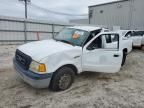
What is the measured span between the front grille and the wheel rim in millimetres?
972

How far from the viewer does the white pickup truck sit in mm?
3674

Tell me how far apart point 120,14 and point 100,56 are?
17.9m

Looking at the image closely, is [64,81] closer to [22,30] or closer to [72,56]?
[72,56]

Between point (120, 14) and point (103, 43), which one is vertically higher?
point (120, 14)

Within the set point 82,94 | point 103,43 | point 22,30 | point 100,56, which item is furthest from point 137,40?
A: point 82,94

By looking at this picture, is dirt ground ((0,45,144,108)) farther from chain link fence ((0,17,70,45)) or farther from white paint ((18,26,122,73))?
chain link fence ((0,17,70,45))

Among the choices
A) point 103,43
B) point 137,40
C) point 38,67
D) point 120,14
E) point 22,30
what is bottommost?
point 38,67

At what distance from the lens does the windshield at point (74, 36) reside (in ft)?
15.1

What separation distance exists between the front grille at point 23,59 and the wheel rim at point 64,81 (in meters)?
0.97

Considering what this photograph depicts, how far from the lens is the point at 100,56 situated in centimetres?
480

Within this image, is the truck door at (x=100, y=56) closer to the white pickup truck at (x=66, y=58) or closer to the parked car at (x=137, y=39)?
the white pickup truck at (x=66, y=58)

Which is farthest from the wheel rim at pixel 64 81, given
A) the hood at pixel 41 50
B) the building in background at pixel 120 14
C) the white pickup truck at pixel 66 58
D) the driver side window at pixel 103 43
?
the building in background at pixel 120 14

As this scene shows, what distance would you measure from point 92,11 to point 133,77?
20.3m

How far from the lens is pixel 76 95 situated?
3996 millimetres
